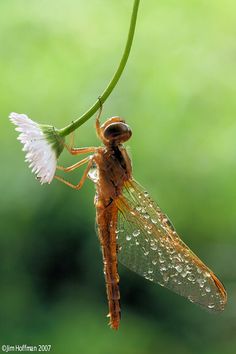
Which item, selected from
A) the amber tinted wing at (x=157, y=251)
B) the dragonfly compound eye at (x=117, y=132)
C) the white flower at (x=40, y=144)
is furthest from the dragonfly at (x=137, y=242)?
the white flower at (x=40, y=144)

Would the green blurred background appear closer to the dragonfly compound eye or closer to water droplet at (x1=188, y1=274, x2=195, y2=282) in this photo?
water droplet at (x1=188, y1=274, x2=195, y2=282)

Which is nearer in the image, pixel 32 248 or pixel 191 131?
pixel 32 248

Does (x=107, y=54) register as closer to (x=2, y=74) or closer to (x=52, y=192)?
(x=2, y=74)

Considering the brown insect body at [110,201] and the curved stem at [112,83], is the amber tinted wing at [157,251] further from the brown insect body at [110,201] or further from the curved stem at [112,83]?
the curved stem at [112,83]

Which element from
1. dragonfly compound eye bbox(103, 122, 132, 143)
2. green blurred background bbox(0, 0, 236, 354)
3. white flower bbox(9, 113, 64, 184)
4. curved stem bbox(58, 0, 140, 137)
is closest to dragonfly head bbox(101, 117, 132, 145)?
dragonfly compound eye bbox(103, 122, 132, 143)

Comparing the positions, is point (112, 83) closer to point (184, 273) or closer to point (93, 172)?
point (93, 172)

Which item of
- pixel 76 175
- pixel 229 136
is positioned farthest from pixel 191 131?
pixel 76 175
